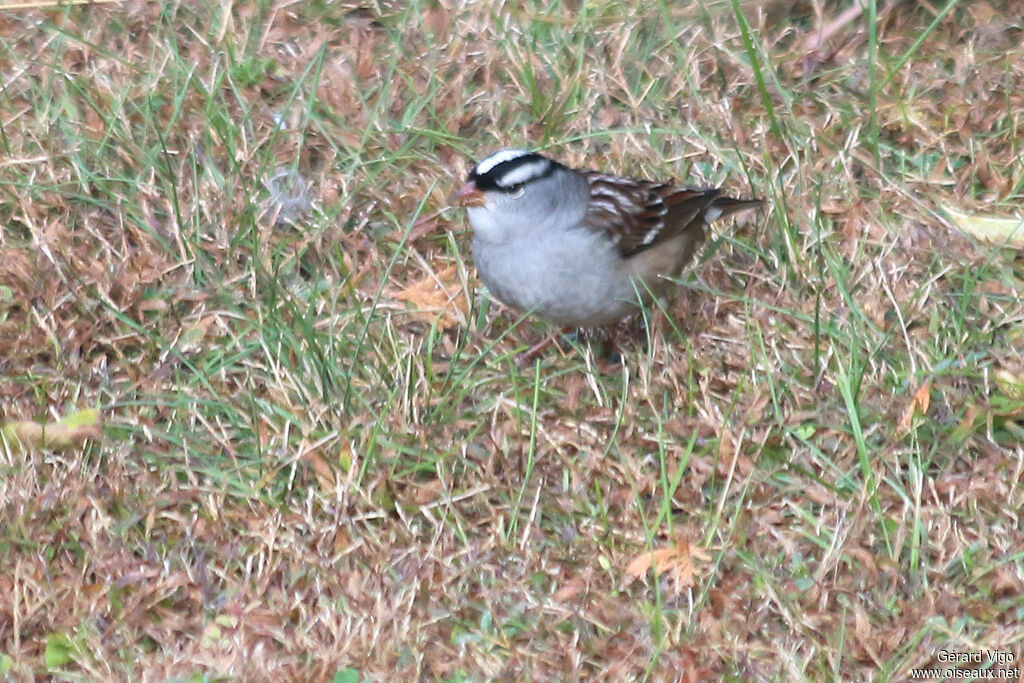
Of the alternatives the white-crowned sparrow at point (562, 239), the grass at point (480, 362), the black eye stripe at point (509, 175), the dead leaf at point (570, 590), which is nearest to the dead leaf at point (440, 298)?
the grass at point (480, 362)

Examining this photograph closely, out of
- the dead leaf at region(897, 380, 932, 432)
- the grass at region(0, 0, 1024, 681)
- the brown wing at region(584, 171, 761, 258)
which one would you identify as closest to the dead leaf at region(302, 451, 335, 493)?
the grass at region(0, 0, 1024, 681)

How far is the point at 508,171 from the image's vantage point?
4750 mm

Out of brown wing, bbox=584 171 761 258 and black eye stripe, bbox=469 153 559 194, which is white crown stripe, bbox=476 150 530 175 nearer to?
black eye stripe, bbox=469 153 559 194

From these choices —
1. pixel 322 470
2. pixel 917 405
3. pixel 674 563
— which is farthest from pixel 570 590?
pixel 917 405

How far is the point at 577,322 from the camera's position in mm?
4789

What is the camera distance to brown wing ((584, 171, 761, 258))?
189 inches

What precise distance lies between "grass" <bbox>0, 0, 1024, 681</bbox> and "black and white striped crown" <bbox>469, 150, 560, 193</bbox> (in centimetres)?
42

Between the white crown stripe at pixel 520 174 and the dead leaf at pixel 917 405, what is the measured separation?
4.81 feet

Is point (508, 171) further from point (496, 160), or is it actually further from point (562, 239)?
point (562, 239)

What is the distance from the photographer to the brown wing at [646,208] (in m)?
4.81

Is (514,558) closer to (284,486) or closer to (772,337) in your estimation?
(284,486)

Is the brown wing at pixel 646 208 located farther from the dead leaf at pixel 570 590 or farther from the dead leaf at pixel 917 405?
the dead leaf at pixel 570 590

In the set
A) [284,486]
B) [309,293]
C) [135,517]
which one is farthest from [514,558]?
[309,293]

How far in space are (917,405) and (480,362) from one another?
4.87ft
